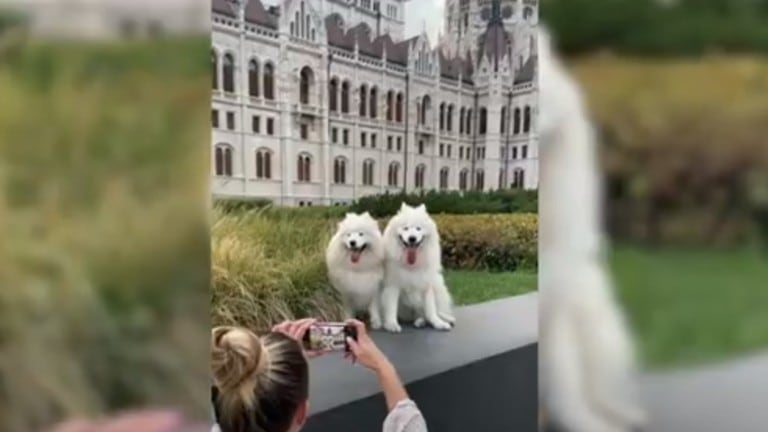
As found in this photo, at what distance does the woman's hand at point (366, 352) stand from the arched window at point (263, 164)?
486 mm

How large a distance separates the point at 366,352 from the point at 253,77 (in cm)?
80

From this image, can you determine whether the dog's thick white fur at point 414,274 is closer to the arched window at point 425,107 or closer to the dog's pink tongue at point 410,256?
the dog's pink tongue at point 410,256

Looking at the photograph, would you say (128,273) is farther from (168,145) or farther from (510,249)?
(510,249)

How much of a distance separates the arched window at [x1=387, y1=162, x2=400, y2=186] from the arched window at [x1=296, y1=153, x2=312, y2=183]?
0.22 meters

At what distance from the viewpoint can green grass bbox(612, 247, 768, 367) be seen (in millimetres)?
1747

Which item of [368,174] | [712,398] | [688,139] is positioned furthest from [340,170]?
[712,398]

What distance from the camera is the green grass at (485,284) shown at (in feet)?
5.96

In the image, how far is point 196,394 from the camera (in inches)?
81.2

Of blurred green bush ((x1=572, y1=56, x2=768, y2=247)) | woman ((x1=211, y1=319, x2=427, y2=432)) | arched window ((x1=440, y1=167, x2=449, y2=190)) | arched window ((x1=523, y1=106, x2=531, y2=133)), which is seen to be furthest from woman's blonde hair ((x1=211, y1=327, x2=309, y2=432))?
blurred green bush ((x1=572, y1=56, x2=768, y2=247))

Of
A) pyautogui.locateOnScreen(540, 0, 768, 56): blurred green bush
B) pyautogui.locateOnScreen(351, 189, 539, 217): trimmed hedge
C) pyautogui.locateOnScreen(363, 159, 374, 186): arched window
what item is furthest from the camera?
pyautogui.locateOnScreen(363, 159, 374, 186): arched window

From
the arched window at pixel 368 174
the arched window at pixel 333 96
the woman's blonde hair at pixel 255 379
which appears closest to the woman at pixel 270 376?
the woman's blonde hair at pixel 255 379

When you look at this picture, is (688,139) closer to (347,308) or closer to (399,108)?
(399,108)

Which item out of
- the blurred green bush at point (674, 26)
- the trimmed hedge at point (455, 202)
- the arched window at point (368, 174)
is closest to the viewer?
the blurred green bush at point (674, 26)

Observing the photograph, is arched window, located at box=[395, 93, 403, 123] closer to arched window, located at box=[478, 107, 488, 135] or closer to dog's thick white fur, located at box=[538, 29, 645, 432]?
arched window, located at box=[478, 107, 488, 135]
